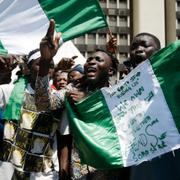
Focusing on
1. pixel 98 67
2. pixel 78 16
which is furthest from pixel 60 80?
pixel 98 67

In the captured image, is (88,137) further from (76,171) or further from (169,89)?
(169,89)

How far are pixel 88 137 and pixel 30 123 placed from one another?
0.39 m

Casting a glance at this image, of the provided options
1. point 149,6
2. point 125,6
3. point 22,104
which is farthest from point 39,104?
point 125,6

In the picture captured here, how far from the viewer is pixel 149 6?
13.1m

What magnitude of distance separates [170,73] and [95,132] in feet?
1.98

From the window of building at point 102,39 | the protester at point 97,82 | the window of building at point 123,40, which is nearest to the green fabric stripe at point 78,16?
the protester at point 97,82

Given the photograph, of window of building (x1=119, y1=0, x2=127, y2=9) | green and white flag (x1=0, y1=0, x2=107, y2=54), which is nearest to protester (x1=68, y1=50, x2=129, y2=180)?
green and white flag (x1=0, y1=0, x2=107, y2=54)

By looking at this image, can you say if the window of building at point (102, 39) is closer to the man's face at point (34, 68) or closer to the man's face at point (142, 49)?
the man's face at point (142, 49)

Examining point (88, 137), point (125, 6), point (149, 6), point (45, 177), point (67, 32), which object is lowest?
point (45, 177)

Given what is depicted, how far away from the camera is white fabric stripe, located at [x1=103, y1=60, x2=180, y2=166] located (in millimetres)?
2996

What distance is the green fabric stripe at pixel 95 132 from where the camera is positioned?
3.12 meters

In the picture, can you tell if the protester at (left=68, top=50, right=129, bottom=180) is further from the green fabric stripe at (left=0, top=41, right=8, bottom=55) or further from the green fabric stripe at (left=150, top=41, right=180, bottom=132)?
the green fabric stripe at (left=0, top=41, right=8, bottom=55)

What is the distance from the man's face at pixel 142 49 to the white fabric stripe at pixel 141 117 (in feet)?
0.83

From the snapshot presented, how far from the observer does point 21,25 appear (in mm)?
4023
